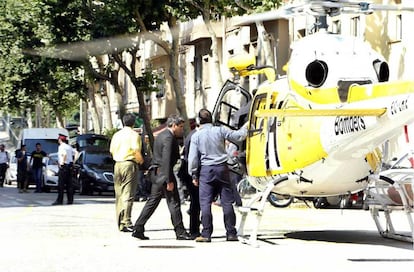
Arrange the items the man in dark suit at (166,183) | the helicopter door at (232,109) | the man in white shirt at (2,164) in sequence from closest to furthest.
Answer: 1. the man in dark suit at (166,183)
2. the helicopter door at (232,109)
3. the man in white shirt at (2,164)

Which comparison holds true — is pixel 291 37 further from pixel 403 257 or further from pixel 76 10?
pixel 403 257

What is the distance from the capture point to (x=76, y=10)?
139 feet

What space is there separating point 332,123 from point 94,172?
22.2 metres

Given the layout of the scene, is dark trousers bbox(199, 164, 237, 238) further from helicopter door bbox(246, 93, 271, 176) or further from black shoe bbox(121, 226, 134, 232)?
black shoe bbox(121, 226, 134, 232)

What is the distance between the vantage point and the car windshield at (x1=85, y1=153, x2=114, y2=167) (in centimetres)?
3789

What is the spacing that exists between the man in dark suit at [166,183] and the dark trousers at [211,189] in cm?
56

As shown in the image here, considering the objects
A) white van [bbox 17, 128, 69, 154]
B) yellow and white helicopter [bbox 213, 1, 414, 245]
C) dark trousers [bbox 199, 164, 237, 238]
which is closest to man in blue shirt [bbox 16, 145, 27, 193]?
white van [bbox 17, 128, 69, 154]

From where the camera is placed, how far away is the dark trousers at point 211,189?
53.5ft

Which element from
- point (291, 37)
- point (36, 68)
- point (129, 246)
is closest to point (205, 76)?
point (36, 68)

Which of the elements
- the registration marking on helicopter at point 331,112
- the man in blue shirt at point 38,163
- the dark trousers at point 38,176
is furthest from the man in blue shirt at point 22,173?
the registration marking on helicopter at point 331,112

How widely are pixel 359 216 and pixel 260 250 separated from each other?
864cm

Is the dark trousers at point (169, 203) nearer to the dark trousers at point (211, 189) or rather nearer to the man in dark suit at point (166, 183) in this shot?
the man in dark suit at point (166, 183)

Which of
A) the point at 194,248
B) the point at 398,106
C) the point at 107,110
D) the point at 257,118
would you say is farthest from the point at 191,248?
the point at 107,110

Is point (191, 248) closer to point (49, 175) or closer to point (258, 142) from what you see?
point (258, 142)
